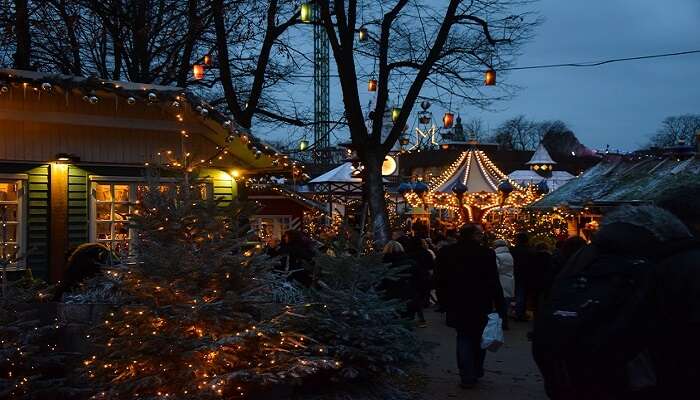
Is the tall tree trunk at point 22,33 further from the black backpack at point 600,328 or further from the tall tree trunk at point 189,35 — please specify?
the black backpack at point 600,328

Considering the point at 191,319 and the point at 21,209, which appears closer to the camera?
the point at 191,319

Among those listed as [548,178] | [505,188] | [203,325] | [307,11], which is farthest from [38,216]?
[548,178]

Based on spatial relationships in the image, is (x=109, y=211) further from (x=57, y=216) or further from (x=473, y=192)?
(x=473, y=192)

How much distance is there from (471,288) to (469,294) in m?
0.07

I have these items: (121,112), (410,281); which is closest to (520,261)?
(410,281)

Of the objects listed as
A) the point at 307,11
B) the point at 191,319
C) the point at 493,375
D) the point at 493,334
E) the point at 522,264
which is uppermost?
the point at 307,11

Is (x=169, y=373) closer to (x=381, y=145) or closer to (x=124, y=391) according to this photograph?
(x=124, y=391)

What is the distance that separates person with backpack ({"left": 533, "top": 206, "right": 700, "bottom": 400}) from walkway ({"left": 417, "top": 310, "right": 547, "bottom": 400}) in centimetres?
492

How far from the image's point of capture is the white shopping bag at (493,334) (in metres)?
8.08

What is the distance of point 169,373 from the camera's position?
561cm

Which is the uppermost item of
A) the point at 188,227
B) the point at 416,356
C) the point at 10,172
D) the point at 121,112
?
the point at 121,112

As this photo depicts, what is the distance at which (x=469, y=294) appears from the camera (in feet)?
27.9

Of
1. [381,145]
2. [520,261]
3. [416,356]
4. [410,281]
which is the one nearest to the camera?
[416,356]

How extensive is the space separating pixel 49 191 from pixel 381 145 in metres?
7.22
